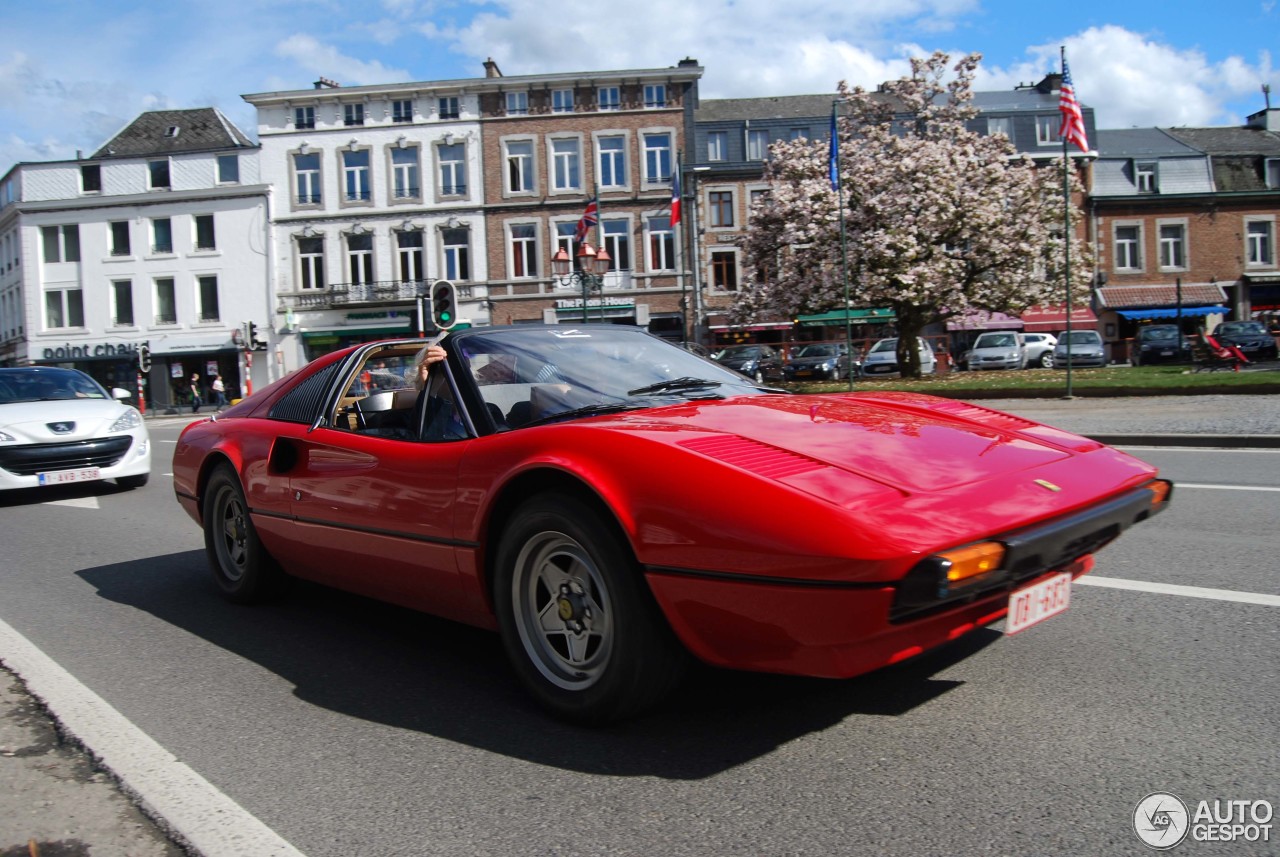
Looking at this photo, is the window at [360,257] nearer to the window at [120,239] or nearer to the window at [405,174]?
the window at [405,174]

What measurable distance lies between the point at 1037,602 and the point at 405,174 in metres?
41.2

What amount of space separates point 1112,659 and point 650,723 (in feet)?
5.41

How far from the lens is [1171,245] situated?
41344 millimetres

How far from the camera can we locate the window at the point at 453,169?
133ft

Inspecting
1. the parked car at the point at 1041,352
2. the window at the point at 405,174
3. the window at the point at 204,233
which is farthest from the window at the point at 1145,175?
the window at the point at 204,233

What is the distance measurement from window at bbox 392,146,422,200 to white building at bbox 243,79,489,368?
0.14 ft

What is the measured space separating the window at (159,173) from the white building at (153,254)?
4 cm

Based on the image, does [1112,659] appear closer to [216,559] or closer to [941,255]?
[216,559]

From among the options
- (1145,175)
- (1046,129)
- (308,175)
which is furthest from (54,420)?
(1145,175)

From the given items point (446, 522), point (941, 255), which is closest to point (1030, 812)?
point (446, 522)

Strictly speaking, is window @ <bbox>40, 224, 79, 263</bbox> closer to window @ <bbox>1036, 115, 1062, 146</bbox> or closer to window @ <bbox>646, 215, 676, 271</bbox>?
window @ <bbox>646, 215, 676, 271</bbox>

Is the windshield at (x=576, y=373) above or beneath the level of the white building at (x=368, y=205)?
beneath

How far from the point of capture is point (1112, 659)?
3.29 metres

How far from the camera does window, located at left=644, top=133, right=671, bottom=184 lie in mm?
40062
